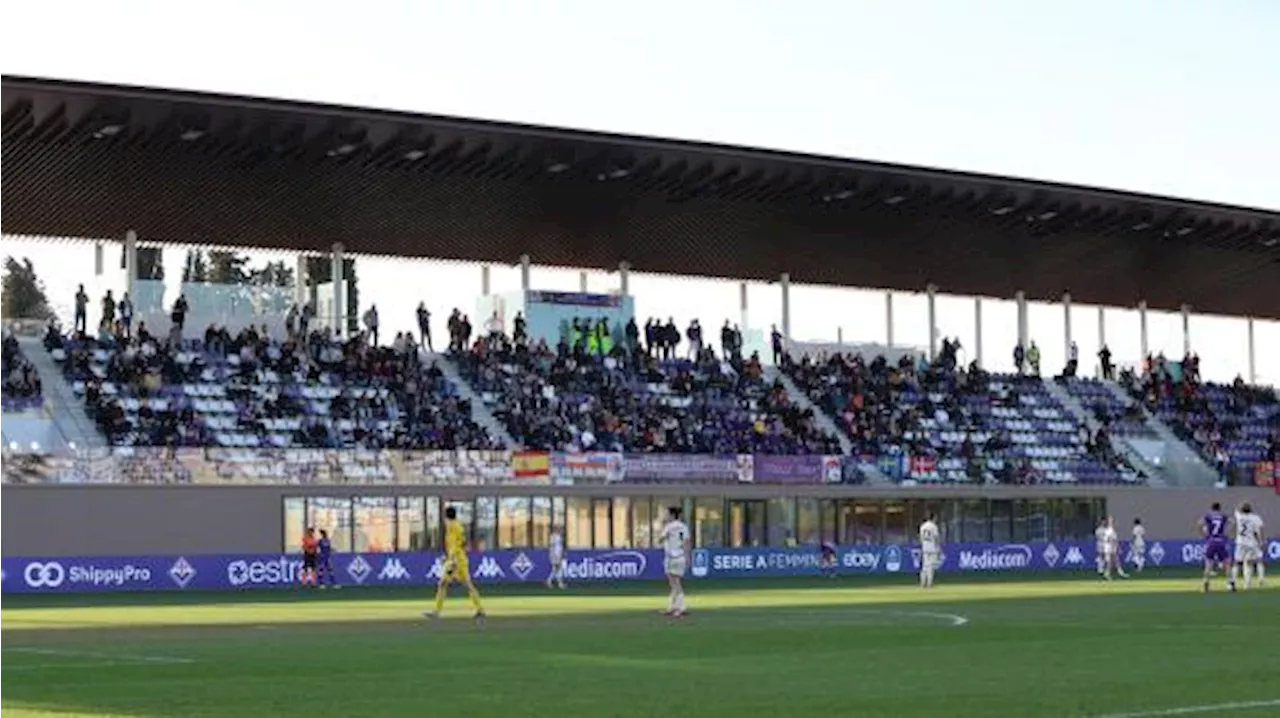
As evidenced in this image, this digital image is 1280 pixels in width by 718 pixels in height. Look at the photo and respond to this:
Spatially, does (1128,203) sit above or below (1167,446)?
above

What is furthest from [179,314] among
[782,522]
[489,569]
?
[782,522]

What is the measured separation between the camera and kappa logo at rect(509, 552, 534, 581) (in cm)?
5947

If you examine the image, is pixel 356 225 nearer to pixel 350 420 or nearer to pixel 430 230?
pixel 430 230

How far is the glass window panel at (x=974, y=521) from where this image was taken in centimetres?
7225

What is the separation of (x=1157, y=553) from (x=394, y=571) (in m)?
28.1

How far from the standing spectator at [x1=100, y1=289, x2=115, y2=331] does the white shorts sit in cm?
3258

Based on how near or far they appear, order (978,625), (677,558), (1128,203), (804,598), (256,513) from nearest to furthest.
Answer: (978,625)
(677,558)
(804,598)
(256,513)
(1128,203)

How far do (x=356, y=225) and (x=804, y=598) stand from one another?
93.0 ft

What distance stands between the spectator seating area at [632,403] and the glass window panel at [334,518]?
7073mm

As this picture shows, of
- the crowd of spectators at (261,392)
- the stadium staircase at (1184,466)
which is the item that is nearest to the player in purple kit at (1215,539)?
the crowd of spectators at (261,392)

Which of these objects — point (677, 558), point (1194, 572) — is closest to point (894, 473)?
point (1194, 572)

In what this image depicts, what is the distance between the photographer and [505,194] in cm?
6738

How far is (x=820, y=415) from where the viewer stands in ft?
242

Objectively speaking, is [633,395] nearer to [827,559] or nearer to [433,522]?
[827,559]
